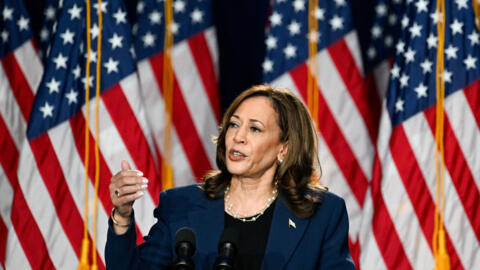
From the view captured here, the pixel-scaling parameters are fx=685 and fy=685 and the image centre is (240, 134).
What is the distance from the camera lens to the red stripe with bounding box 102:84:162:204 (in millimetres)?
3717

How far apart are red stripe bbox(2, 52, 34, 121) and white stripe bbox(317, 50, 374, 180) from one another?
172 centimetres

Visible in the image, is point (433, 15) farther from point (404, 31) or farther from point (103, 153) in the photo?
point (103, 153)

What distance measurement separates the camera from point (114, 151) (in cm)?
372

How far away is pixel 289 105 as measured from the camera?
2.43m

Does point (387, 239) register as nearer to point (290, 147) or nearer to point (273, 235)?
point (290, 147)

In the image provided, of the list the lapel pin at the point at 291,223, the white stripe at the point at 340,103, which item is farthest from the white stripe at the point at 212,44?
the lapel pin at the point at 291,223

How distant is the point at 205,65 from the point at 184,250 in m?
2.52

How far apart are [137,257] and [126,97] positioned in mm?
1765

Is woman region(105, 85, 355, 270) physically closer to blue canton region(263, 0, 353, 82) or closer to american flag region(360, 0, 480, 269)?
american flag region(360, 0, 480, 269)

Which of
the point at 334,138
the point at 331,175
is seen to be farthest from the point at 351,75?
the point at 331,175

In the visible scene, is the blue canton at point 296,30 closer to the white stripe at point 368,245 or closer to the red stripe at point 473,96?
the red stripe at point 473,96

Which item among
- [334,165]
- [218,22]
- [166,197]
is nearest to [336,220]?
[166,197]

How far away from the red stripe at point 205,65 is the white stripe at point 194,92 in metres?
0.02

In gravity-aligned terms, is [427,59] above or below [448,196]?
above
